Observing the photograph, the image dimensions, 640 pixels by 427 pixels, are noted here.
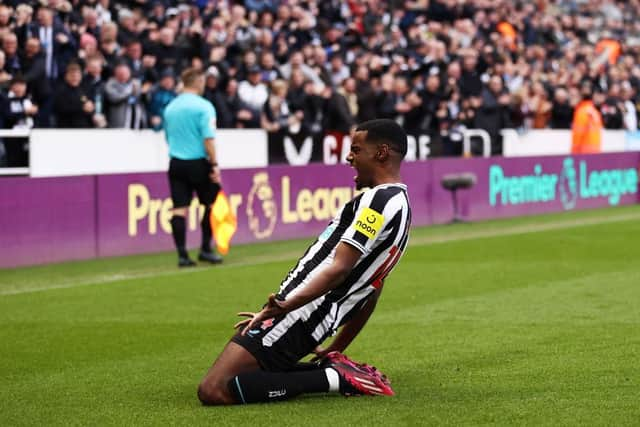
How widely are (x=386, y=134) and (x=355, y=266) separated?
0.76m

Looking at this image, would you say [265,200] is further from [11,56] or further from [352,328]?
[352,328]

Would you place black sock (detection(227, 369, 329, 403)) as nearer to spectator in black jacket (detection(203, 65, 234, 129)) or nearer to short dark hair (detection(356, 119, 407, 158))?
short dark hair (detection(356, 119, 407, 158))

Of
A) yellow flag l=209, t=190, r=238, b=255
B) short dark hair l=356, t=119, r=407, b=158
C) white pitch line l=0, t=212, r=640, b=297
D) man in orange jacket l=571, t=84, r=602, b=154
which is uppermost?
short dark hair l=356, t=119, r=407, b=158

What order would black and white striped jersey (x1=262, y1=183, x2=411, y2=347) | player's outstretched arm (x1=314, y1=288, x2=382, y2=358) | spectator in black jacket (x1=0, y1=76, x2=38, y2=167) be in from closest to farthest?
black and white striped jersey (x1=262, y1=183, x2=411, y2=347)
player's outstretched arm (x1=314, y1=288, x2=382, y2=358)
spectator in black jacket (x1=0, y1=76, x2=38, y2=167)

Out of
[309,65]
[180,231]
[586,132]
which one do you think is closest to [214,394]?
[180,231]

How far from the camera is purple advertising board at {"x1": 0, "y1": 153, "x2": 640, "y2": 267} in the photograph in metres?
16.1

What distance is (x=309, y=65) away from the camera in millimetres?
23562

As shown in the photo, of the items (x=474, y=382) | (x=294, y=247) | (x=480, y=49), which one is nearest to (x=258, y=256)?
(x=294, y=247)

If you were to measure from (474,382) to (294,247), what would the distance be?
10395 millimetres

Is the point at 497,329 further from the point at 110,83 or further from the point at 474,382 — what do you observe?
the point at 110,83

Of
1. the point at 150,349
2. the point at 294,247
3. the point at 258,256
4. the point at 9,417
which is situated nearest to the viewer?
the point at 9,417

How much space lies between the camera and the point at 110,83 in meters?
18.7

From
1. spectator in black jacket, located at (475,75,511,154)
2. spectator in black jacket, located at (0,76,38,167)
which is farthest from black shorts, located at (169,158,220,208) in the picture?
spectator in black jacket, located at (475,75,511,154)

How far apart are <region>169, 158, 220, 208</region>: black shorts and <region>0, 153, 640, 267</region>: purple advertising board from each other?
1.57 meters
